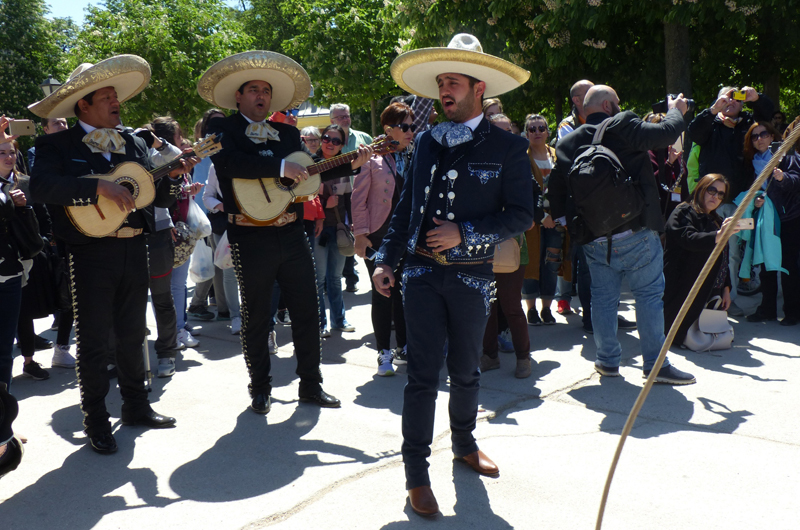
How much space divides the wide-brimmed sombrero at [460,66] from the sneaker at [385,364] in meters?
2.43

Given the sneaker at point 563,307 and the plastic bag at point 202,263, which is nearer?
the plastic bag at point 202,263

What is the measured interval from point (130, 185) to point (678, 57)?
8.74 metres

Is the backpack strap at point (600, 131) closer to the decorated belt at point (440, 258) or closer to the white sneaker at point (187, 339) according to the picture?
the decorated belt at point (440, 258)

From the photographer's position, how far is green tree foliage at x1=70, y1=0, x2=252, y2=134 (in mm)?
25234

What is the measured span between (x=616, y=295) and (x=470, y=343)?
2.23m

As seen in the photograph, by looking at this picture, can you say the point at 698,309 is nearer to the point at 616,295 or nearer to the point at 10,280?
the point at 616,295

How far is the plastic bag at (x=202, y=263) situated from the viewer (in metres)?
7.00

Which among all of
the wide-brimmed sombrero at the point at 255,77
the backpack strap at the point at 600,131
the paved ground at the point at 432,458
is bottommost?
the paved ground at the point at 432,458

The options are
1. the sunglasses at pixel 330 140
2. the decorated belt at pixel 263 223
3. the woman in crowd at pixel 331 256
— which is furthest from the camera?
the woman in crowd at pixel 331 256

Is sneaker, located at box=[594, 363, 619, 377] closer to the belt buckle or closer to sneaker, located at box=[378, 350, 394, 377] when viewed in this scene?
sneaker, located at box=[378, 350, 394, 377]

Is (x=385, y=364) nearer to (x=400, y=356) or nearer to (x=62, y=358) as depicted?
(x=400, y=356)

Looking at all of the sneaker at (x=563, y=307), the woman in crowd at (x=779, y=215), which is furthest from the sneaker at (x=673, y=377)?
the sneaker at (x=563, y=307)

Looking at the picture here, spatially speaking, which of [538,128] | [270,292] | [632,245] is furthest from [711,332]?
[270,292]

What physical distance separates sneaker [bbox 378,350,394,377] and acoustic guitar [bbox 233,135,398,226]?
1544mm
